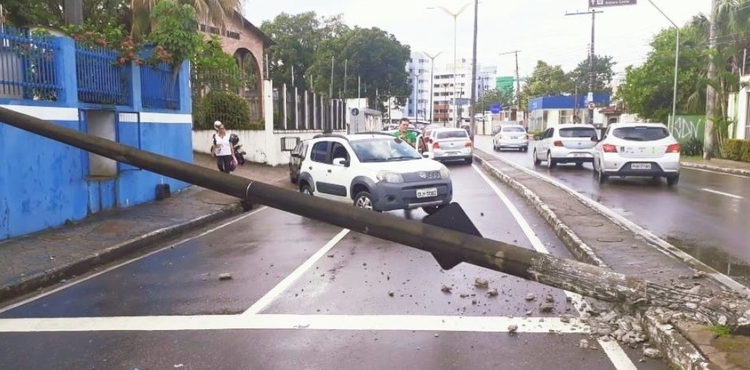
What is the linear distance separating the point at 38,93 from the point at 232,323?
22.2 feet

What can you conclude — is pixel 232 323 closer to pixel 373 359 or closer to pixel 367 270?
pixel 373 359

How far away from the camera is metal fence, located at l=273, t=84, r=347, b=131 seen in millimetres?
23922

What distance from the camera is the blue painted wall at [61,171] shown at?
30.4 feet

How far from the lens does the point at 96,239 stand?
30.8 ft

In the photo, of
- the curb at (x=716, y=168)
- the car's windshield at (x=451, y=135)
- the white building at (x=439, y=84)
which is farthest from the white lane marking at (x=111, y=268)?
the white building at (x=439, y=84)

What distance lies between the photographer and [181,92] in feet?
50.9

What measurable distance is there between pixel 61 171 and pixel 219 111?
1266 centimetres

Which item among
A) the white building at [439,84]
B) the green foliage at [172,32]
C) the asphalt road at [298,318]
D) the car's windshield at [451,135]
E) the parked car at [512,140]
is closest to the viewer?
the asphalt road at [298,318]

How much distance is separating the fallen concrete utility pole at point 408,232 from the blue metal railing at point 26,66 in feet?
20.9

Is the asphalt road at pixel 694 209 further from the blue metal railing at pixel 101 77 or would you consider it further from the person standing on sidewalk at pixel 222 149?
the blue metal railing at pixel 101 77

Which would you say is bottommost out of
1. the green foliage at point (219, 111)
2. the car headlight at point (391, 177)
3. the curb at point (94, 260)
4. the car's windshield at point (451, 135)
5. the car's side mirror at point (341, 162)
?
the curb at point (94, 260)

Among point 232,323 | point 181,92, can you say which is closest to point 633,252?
point 232,323

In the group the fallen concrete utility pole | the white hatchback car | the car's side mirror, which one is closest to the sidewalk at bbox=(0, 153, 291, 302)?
the car's side mirror

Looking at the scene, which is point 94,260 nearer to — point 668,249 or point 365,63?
point 668,249
